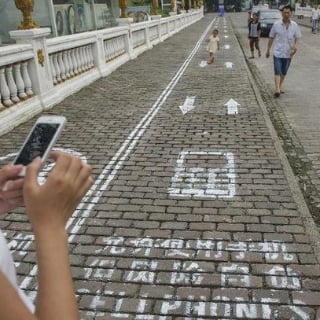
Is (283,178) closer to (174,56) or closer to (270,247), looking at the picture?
(270,247)

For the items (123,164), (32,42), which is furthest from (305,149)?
(32,42)

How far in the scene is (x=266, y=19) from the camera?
32344 mm

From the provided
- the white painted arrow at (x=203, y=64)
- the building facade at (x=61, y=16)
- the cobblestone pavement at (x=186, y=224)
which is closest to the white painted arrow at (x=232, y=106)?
the cobblestone pavement at (x=186, y=224)

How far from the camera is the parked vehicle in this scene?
31734 mm

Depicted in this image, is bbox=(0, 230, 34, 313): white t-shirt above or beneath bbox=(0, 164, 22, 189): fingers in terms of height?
beneath

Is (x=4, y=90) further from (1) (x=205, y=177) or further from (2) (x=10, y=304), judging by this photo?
(2) (x=10, y=304)

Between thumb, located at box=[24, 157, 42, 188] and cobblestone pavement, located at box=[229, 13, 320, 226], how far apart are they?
375 centimetres

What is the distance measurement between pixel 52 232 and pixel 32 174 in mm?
188

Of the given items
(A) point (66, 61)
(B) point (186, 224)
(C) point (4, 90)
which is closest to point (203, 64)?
(A) point (66, 61)

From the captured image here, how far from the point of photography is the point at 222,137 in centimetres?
759

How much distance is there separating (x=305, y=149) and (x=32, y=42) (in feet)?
18.6

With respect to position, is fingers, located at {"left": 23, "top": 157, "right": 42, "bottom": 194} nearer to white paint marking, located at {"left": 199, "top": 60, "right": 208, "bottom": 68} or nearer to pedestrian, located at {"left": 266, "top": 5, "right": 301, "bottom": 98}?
pedestrian, located at {"left": 266, "top": 5, "right": 301, "bottom": 98}

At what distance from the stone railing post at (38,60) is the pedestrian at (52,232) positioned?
8349 mm

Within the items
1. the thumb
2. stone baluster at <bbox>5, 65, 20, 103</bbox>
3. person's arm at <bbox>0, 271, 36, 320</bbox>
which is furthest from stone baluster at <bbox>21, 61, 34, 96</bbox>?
person's arm at <bbox>0, 271, 36, 320</bbox>
